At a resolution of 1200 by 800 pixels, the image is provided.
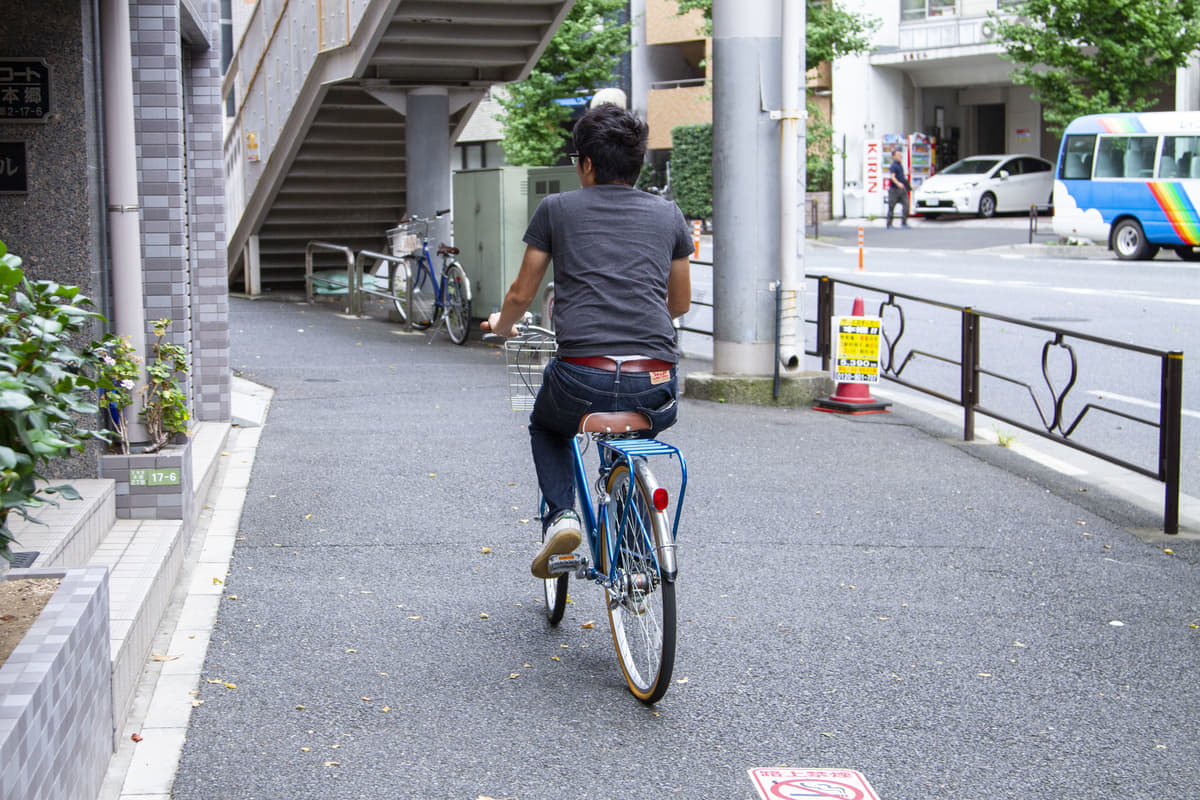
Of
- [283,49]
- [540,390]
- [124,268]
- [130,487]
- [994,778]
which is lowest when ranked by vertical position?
[994,778]

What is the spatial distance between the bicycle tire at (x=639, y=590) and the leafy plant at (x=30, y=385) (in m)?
1.66

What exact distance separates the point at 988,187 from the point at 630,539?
121 ft

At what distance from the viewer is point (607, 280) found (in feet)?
14.7

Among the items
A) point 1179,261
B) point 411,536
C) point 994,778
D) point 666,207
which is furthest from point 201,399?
point 1179,261

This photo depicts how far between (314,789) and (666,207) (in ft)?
6.96

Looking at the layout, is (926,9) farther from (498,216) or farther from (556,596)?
(556,596)

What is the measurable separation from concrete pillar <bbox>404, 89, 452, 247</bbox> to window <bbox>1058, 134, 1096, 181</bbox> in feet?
50.5

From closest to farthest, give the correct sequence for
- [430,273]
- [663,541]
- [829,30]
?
[663,541] < [430,273] < [829,30]

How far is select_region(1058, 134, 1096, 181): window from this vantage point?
2691 cm

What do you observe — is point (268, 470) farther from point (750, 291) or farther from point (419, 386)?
point (750, 291)

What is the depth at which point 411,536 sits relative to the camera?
21.6 feet

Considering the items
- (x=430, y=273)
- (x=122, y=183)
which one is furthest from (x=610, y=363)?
(x=430, y=273)

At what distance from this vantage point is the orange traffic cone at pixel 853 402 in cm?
1048

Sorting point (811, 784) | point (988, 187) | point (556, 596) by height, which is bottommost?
point (811, 784)
